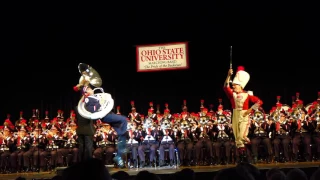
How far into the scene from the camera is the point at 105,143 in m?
12.9

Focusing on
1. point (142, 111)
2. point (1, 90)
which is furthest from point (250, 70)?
point (1, 90)

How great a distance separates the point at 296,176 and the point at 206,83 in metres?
11.9

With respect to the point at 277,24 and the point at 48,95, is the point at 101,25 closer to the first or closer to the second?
the point at 48,95

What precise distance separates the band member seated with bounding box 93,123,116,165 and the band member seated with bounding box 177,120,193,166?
6.58ft

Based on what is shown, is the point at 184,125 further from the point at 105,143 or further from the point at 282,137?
the point at 282,137

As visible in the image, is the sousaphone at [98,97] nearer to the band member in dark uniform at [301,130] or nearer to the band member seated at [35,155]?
the band member seated at [35,155]

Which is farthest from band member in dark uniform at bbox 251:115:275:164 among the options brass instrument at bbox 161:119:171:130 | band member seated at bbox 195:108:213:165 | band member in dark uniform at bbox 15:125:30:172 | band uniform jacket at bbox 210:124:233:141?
band member in dark uniform at bbox 15:125:30:172

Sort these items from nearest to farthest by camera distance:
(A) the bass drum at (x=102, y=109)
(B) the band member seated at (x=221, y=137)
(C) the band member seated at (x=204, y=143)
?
(A) the bass drum at (x=102, y=109)
(B) the band member seated at (x=221, y=137)
(C) the band member seated at (x=204, y=143)

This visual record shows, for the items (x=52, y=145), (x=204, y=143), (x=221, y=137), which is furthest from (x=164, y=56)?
(x=52, y=145)

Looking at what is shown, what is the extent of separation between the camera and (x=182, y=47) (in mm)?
15352

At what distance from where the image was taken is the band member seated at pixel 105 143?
12.7m

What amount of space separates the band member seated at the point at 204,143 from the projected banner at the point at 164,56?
2.99 m

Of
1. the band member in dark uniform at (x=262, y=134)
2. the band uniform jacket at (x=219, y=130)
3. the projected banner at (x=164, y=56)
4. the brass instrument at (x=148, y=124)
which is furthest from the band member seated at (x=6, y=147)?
the band member in dark uniform at (x=262, y=134)

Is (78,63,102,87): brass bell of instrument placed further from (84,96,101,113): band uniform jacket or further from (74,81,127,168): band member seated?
(84,96,101,113): band uniform jacket
